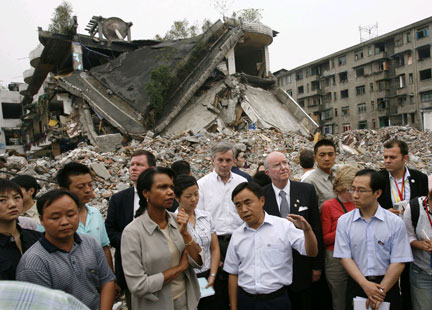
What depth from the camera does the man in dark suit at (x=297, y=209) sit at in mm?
2768

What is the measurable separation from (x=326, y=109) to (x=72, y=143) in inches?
1432

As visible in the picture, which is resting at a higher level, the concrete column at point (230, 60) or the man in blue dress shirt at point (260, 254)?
the concrete column at point (230, 60)

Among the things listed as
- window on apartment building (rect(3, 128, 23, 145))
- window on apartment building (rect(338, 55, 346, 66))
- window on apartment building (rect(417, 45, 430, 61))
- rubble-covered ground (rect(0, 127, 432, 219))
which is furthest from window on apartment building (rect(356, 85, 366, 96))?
window on apartment building (rect(3, 128, 23, 145))

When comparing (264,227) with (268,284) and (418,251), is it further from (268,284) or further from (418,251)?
(418,251)

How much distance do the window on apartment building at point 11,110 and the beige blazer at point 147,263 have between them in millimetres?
41104

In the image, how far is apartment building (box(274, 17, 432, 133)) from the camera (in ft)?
112

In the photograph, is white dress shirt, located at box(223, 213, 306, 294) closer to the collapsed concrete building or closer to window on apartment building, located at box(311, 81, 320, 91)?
the collapsed concrete building

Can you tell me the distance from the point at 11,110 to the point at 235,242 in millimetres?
41638

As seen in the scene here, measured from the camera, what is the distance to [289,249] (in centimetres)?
253

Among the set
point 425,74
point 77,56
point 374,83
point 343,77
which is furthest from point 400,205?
point 343,77

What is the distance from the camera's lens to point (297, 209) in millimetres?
3002

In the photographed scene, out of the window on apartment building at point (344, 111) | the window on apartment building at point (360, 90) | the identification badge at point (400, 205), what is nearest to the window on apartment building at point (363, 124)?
the window on apartment building at point (344, 111)

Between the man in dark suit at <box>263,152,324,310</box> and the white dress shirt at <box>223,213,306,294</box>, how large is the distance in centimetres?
32

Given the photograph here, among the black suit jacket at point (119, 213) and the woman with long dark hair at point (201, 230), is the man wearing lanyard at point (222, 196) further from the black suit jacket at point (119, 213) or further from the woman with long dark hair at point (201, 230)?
the black suit jacket at point (119, 213)
